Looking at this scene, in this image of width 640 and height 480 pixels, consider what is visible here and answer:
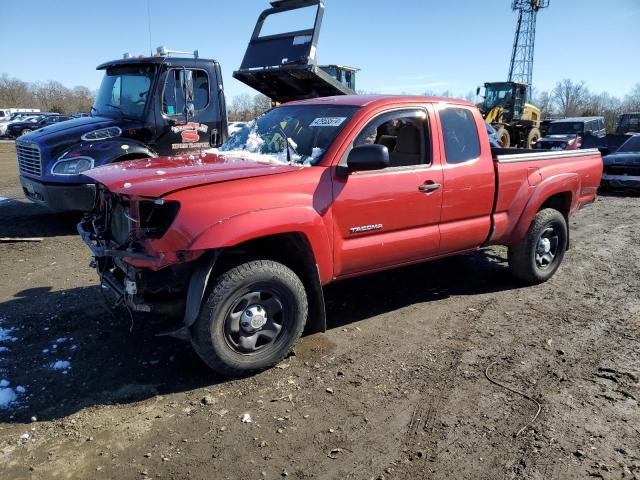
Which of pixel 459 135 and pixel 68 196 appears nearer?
pixel 459 135

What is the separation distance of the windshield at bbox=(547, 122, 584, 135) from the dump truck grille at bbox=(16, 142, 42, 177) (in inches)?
844

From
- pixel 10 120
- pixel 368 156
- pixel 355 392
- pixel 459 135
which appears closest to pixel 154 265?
pixel 355 392

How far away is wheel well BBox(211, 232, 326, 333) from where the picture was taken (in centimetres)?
352

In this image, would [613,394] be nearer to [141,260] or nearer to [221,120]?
[141,260]

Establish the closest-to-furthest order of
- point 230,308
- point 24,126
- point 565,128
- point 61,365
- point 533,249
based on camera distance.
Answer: point 230,308
point 61,365
point 533,249
point 565,128
point 24,126

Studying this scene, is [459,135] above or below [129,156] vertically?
above

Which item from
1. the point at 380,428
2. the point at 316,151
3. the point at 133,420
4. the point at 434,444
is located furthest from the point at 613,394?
the point at 133,420

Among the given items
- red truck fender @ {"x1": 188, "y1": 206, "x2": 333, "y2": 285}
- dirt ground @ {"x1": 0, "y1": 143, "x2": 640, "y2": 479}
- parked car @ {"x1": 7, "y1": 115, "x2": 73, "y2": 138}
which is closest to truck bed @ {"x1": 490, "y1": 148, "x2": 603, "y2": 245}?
dirt ground @ {"x1": 0, "y1": 143, "x2": 640, "y2": 479}

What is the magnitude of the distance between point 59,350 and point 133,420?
1.26 metres

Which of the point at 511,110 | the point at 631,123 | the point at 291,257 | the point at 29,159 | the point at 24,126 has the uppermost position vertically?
the point at 511,110

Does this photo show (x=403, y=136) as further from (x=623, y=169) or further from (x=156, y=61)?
(x=623, y=169)

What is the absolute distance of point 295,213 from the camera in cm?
349

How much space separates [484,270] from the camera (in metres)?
6.15

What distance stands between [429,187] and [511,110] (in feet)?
74.4
